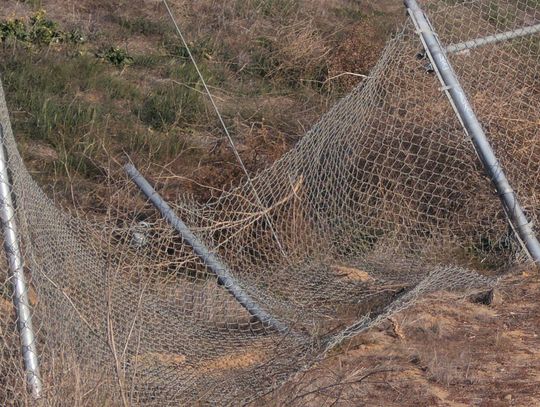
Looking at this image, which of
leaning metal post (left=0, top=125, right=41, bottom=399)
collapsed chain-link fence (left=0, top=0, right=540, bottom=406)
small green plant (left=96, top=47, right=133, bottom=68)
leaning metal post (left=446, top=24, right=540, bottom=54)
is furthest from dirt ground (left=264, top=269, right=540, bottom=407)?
small green plant (left=96, top=47, right=133, bottom=68)

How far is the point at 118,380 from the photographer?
4.26m

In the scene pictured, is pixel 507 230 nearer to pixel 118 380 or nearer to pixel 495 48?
pixel 495 48

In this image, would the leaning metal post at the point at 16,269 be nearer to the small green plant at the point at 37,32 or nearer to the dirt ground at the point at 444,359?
the dirt ground at the point at 444,359

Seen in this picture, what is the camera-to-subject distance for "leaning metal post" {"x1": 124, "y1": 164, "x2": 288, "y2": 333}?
5.77 metres

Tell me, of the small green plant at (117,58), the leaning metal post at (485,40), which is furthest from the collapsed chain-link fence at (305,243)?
the small green plant at (117,58)

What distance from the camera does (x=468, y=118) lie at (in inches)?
248

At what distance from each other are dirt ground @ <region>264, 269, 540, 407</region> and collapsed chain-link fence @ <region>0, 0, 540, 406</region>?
208 millimetres

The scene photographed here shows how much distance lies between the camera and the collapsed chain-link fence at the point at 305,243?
522 cm

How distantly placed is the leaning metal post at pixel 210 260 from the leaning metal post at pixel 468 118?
1.39 meters

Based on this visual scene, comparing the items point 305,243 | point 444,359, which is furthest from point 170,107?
point 444,359

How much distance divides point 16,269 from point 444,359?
2401 mm

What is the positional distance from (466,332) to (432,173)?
3.05 feet

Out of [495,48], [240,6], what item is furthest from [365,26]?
[495,48]

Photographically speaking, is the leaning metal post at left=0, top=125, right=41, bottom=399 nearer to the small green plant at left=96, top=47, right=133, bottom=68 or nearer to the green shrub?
the green shrub
